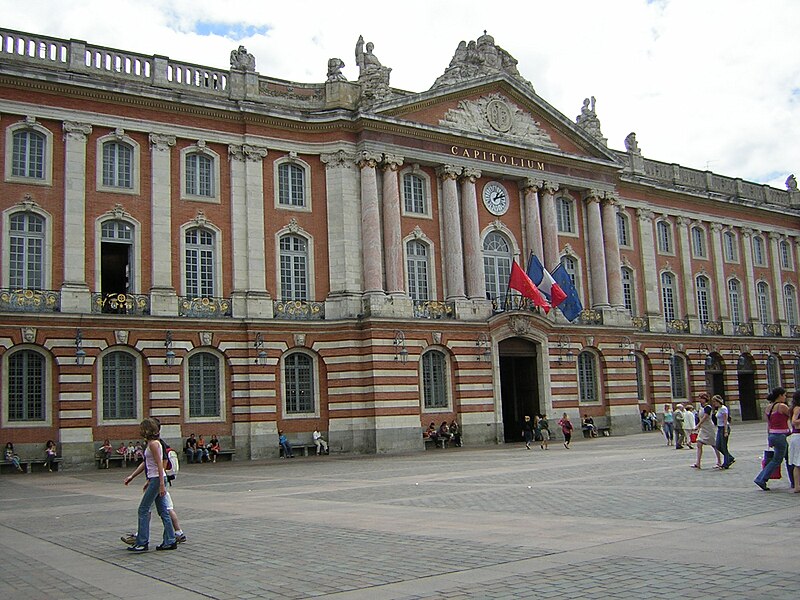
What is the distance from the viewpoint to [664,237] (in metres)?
56.5

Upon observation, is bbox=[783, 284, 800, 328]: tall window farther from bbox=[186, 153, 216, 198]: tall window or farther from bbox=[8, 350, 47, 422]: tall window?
bbox=[8, 350, 47, 422]: tall window

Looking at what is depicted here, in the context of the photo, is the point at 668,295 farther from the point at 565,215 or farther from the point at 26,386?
the point at 26,386

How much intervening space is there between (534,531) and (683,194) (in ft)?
159

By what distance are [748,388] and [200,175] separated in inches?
1630

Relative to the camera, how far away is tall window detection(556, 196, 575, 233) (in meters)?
48.8

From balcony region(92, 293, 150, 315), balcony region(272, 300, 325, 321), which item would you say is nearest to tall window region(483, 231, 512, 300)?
balcony region(272, 300, 325, 321)

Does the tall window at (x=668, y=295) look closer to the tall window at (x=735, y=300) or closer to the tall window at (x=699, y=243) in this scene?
the tall window at (x=699, y=243)

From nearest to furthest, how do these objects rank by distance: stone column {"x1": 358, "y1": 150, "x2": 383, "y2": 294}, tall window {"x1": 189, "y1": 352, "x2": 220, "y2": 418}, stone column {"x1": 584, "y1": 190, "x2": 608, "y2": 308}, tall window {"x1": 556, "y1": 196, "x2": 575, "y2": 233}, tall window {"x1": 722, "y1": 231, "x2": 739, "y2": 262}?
tall window {"x1": 189, "y1": 352, "x2": 220, "y2": 418} < stone column {"x1": 358, "y1": 150, "x2": 383, "y2": 294} < tall window {"x1": 556, "y1": 196, "x2": 575, "y2": 233} < stone column {"x1": 584, "y1": 190, "x2": 608, "y2": 308} < tall window {"x1": 722, "y1": 231, "x2": 739, "y2": 262}

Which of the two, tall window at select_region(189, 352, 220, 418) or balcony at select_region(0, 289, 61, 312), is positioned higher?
balcony at select_region(0, 289, 61, 312)

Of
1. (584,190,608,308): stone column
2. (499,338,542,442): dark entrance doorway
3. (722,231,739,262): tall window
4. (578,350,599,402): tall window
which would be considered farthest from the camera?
(722,231,739,262): tall window

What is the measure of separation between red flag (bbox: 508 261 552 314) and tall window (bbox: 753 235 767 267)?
27.3m

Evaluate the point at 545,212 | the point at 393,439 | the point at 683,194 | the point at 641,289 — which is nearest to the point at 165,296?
the point at 393,439

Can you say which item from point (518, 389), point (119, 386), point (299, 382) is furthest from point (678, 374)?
point (119, 386)

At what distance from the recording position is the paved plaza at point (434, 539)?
31.0 ft
